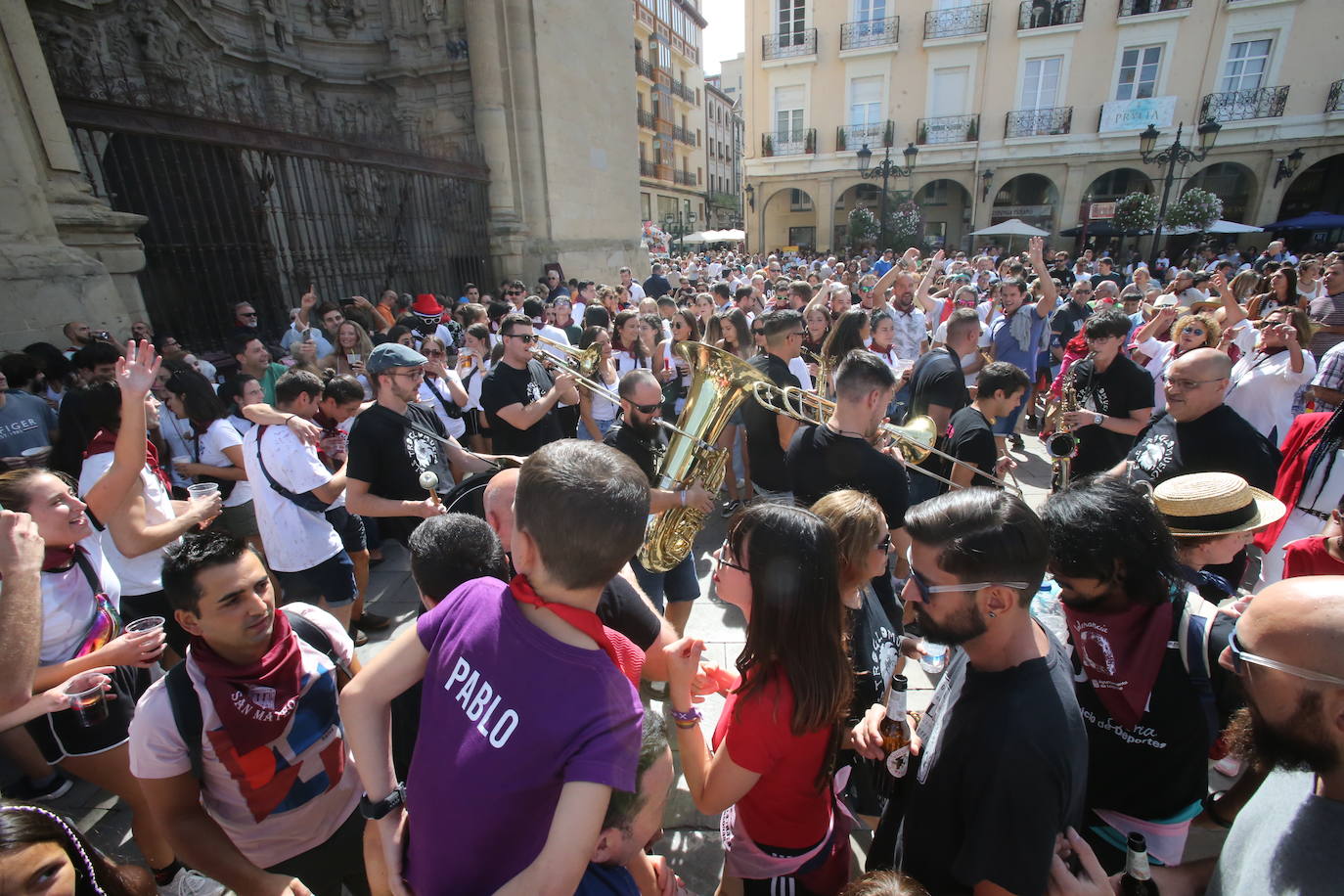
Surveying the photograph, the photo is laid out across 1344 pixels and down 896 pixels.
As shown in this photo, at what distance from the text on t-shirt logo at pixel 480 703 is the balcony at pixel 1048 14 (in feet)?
103

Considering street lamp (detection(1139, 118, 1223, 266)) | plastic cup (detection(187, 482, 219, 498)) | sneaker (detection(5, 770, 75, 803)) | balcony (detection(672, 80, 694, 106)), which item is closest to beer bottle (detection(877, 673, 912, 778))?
plastic cup (detection(187, 482, 219, 498))

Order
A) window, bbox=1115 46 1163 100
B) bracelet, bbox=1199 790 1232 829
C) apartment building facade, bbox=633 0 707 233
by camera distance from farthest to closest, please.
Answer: apartment building facade, bbox=633 0 707 233 < window, bbox=1115 46 1163 100 < bracelet, bbox=1199 790 1232 829

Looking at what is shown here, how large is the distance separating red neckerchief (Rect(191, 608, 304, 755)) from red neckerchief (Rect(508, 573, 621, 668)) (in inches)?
43.8

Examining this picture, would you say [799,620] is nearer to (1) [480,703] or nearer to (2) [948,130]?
(1) [480,703]

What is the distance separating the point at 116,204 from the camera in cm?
794

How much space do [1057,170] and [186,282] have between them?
2909cm

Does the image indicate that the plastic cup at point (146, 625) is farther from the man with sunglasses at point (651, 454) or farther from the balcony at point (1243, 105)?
the balcony at point (1243, 105)

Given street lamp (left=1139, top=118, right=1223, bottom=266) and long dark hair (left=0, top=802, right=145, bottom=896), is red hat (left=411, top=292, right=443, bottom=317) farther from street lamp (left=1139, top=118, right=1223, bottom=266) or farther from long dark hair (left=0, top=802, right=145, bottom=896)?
street lamp (left=1139, top=118, right=1223, bottom=266)

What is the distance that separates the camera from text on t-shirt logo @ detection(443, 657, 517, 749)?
1057 mm

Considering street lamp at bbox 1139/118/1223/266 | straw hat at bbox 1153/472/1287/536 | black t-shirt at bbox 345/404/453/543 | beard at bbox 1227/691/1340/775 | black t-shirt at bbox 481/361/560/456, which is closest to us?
beard at bbox 1227/691/1340/775

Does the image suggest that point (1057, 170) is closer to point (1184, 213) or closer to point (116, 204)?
point (1184, 213)

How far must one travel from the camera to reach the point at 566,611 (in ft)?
3.67

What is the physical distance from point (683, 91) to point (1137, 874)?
47.5 metres

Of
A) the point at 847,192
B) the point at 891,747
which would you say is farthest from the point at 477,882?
the point at 847,192
